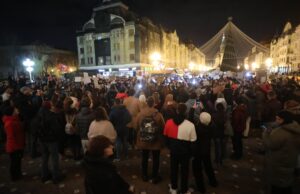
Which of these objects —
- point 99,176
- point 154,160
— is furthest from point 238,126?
point 99,176

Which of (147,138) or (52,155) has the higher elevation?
(147,138)

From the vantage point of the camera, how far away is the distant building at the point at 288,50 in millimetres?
60884

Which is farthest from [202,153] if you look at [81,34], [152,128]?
[81,34]

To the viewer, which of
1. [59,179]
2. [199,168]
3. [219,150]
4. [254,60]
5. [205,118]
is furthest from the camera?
[254,60]

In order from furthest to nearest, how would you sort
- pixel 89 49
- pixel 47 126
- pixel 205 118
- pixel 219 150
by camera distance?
pixel 89 49, pixel 219 150, pixel 47 126, pixel 205 118

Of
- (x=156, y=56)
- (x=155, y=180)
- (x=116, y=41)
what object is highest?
(x=116, y=41)

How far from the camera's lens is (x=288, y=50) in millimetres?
67562

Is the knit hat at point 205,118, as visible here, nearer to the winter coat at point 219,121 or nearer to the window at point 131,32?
the winter coat at point 219,121

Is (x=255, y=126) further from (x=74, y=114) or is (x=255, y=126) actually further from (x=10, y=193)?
(x=10, y=193)

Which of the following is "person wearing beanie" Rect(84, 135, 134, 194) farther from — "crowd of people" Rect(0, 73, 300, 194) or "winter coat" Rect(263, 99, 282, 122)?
"winter coat" Rect(263, 99, 282, 122)

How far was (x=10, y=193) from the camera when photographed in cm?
523

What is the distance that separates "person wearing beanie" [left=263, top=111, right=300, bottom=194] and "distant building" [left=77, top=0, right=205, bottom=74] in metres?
46.5

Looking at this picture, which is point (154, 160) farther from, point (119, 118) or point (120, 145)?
point (120, 145)

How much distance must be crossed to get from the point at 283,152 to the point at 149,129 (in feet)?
9.03
